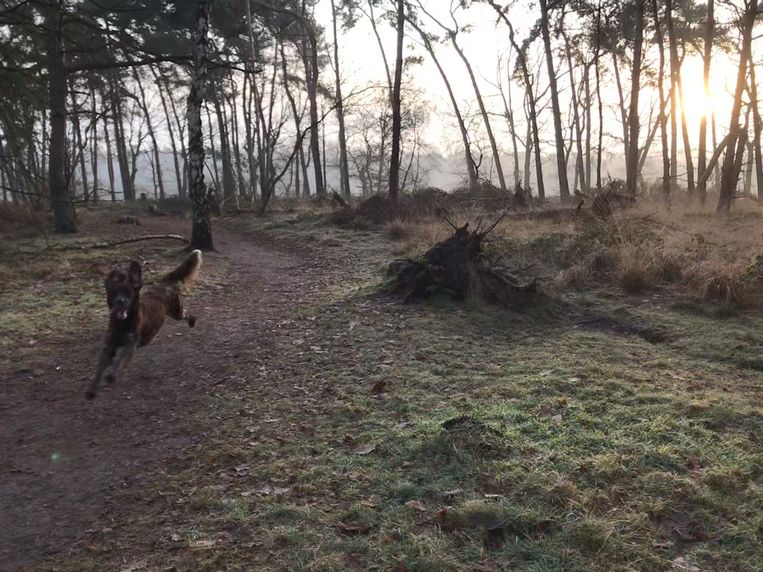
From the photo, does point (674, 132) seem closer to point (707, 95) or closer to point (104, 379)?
point (707, 95)

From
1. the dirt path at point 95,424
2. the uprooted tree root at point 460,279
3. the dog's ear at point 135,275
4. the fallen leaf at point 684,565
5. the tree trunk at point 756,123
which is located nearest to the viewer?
the fallen leaf at point 684,565

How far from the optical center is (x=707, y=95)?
21.5 meters

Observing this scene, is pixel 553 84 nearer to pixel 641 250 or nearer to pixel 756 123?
pixel 756 123

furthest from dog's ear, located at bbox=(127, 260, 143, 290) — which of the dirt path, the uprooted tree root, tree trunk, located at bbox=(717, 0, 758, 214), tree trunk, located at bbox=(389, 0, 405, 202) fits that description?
tree trunk, located at bbox=(717, 0, 758, 214)

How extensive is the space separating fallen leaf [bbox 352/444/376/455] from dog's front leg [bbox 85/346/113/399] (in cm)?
243

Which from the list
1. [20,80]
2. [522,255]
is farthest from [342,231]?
[20,80]

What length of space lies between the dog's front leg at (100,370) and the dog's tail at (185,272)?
74.3 inches

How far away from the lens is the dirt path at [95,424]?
3361 millimetres

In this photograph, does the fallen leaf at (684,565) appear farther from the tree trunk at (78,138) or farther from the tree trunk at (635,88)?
the tree trunk at (635,88)

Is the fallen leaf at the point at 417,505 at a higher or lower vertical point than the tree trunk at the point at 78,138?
lower

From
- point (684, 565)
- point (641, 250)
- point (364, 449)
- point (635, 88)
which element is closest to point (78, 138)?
point (635, 88)

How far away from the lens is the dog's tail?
22.4 ft

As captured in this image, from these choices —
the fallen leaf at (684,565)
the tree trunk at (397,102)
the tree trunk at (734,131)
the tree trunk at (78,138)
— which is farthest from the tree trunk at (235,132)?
the fallen leaf at (684,565)

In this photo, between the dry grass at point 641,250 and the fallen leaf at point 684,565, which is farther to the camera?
the dry grass at point 641,250
